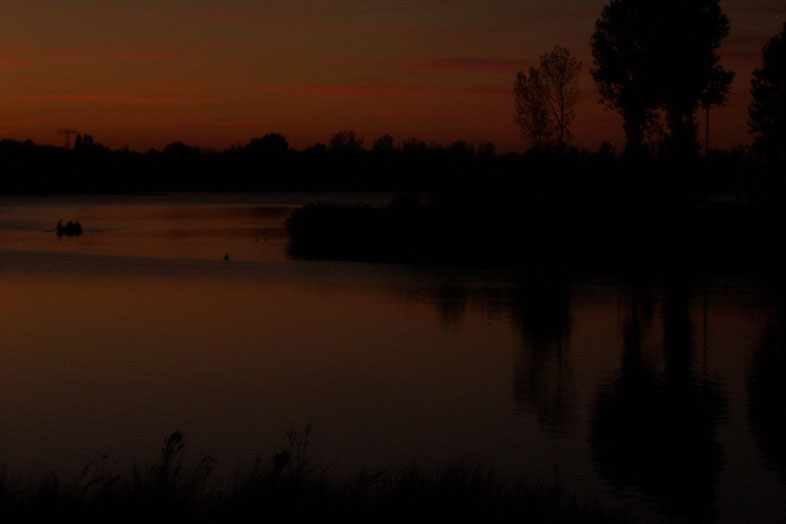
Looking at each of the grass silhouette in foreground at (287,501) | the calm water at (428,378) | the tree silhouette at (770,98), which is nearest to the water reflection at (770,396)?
the calm water at (428,378)

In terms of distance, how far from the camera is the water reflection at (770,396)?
493 inches

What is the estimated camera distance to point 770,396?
15.7 meters

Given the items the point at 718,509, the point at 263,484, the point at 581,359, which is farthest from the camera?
the point at 581,359

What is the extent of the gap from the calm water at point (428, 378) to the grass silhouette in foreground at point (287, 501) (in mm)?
1709

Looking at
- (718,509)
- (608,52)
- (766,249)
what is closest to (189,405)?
(718,509)

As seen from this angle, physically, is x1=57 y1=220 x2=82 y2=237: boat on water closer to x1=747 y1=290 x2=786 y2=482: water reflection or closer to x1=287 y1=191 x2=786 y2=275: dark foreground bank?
x1=287 y1=191 x2=786 y2=275: dark foreground bank

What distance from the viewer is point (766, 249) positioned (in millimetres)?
38844

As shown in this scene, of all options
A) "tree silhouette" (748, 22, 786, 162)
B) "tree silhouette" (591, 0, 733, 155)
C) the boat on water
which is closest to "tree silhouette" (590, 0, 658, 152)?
"tree silhouette" (591, 0, 733, 155)

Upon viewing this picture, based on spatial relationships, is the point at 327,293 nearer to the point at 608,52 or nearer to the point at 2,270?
the point at 2,270

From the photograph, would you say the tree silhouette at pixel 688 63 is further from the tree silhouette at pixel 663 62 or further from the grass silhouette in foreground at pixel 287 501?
the grass silhouette in foreground at pixel 287 501

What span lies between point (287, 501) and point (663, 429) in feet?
21.4

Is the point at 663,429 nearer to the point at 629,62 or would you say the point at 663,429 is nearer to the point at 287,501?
the point at 287,501

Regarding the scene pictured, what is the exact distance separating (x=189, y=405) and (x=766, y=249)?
94.7 ft

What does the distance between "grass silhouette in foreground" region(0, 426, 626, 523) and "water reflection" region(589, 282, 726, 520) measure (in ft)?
6.21
